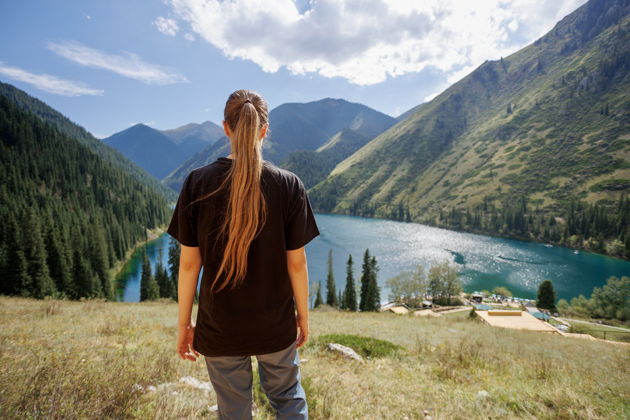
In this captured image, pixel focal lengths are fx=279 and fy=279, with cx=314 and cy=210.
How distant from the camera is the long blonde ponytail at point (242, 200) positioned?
2.00 m

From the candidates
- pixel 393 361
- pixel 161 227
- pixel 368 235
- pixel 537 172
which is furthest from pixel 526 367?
pixel 537 172

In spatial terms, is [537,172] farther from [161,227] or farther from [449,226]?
[161,227]

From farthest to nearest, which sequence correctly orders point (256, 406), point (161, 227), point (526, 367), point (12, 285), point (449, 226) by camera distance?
1. point (449, 226)
2. point (161, 227)
3. point (12, 285)
4. point (526, 367)
5. point (256, 406)

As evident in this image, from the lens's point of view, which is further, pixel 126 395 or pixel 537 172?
pixel 537 172

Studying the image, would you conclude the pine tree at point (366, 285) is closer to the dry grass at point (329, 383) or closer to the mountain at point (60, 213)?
the mountain at point (60, 213)

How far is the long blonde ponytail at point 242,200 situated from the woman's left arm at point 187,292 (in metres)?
0.32

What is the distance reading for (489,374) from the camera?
5.90 metres

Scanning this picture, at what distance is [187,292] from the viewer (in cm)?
242

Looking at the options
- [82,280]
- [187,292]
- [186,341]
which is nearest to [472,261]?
[82,280]

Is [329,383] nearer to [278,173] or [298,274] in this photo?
[298,274]

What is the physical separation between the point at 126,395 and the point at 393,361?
18.1 ft

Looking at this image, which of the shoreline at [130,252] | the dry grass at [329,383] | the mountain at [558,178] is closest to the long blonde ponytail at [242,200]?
the dry grass at [329,383]

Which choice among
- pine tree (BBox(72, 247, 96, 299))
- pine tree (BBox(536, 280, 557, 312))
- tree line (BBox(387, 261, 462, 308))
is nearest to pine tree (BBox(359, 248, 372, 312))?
tree line (BBox(387, 261, 462, 308))

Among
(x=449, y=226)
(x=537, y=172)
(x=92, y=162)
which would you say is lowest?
(x=449, y=226)
